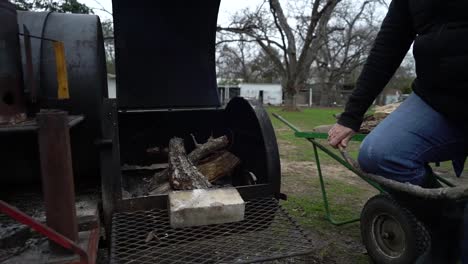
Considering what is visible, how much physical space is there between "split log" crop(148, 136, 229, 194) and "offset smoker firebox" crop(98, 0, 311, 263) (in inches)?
4.9

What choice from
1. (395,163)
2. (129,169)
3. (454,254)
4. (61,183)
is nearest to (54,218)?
(61,183)

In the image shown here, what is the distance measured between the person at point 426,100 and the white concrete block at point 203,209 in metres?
0.76

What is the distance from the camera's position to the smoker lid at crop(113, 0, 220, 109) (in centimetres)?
326

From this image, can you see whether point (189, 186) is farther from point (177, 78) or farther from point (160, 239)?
point (177, 78)

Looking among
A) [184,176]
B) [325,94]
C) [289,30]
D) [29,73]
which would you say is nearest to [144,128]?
[184,176]

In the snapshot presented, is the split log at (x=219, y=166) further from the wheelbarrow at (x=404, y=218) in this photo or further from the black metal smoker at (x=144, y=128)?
the wheelbarrow at (x=404, y=218)

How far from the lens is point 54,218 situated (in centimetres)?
134

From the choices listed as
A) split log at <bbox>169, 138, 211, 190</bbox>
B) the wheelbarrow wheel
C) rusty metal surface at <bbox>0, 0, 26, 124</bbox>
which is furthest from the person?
rusty metal surface at <bbox>0, 0, 26, 124</bbox>

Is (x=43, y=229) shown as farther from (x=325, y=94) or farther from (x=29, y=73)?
(x=325, y=94)

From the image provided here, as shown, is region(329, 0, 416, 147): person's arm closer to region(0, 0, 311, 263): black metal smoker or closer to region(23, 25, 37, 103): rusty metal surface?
region(0, 0, 311, 263): black metal smoker

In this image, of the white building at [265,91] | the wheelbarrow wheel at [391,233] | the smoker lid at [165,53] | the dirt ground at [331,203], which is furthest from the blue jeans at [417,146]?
the white building at [265,91]

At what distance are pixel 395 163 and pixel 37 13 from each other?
2.48 meters

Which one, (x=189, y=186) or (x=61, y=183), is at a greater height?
(x=61, y=183)

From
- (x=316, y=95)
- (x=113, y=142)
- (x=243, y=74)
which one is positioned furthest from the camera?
(x=243, y=74)
